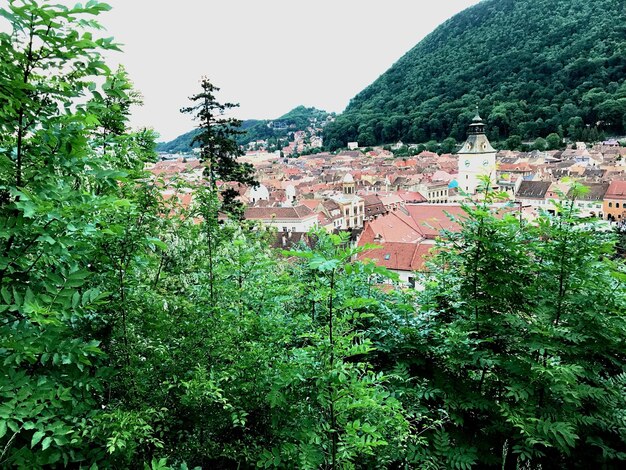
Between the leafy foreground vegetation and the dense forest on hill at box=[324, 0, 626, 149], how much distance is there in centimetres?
11810

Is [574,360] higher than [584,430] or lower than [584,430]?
higher

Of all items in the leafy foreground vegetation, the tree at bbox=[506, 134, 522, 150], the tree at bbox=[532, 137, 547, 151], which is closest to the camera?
the leafy foreground vegetation

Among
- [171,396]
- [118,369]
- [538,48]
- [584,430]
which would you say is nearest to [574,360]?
[584,430]

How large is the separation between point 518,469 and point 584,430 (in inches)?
31.4

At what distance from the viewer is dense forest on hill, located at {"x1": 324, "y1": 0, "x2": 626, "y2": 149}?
113 m

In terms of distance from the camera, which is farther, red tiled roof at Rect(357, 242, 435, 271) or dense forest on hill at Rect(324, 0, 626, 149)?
dense forest on hill at Rect(324, 0, 626, 149)

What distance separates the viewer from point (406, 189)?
3253 inches

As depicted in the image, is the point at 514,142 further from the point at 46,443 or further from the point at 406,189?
the point at 46,443

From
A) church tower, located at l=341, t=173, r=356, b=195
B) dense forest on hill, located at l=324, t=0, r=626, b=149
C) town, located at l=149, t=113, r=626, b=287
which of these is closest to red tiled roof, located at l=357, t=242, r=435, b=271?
town, located at l=149, t=113, r=626, b=287

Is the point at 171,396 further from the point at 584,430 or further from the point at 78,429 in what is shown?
the point at 584,430

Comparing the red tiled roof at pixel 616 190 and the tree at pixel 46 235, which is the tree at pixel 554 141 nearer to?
the red tiled roof at pixel 616 190

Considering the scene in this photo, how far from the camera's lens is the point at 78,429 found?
2561 mm

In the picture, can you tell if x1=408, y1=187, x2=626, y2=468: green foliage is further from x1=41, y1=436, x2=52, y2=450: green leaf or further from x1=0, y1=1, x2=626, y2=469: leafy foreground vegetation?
x1=41, y1=436, x2=52, y2=450: green leaf

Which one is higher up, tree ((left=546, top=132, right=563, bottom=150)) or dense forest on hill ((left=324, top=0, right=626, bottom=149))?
dense forest on hill ((left=324, top=0, right=626, bottom=149))
